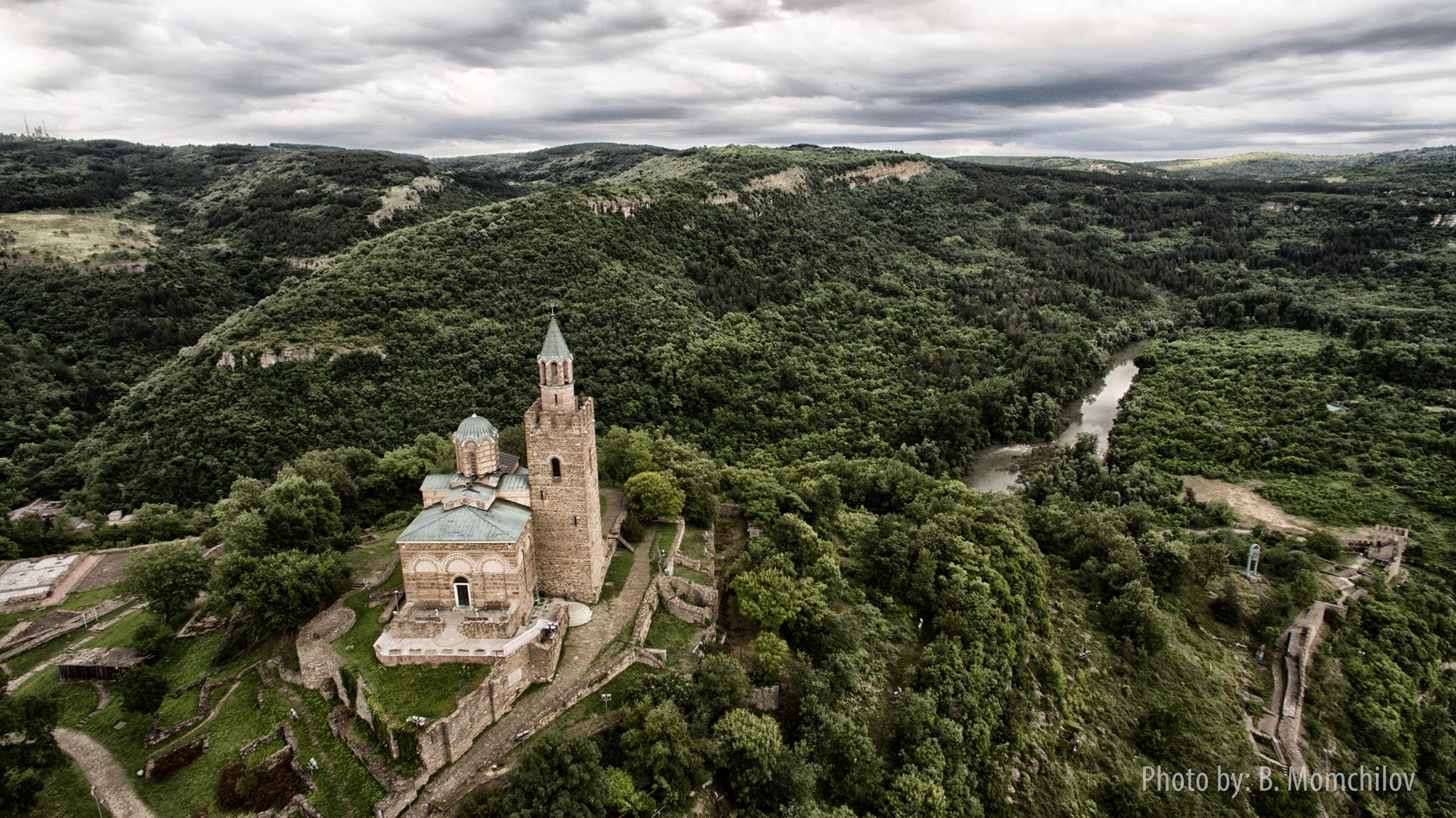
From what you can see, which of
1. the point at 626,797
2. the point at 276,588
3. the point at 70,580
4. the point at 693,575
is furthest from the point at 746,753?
the point at 70,580

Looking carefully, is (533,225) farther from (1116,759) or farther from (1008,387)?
(1116,759)

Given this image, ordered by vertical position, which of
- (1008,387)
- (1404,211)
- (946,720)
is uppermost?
(1404,211)

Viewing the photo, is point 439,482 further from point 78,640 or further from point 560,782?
point 78,640

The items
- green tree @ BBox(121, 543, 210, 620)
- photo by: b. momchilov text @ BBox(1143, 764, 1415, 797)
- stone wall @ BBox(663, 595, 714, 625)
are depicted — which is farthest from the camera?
photo by: b. momchilov text @ BBox(1143, 764, 1415, 797)

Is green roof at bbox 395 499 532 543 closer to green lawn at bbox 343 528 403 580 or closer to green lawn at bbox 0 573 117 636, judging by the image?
green lawn at bbox 343 528 403 580

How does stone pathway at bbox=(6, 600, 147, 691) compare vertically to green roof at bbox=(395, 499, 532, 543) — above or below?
below

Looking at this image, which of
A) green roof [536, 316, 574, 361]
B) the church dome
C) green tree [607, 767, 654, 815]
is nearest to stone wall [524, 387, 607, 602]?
the church dome

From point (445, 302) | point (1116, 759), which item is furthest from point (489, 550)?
point (445, 302)

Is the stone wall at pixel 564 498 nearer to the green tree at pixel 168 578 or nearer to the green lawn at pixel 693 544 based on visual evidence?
the green lawn at pixel 693 544
